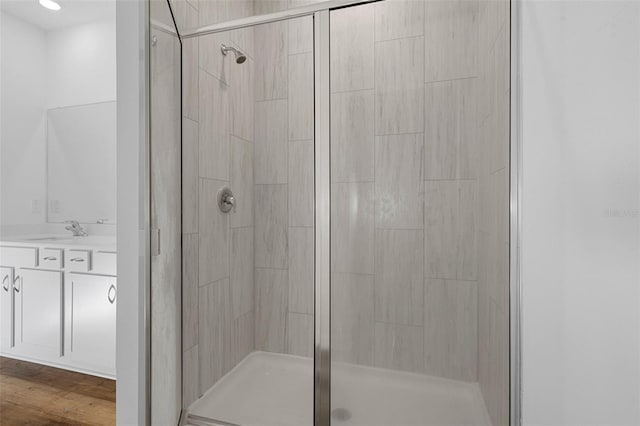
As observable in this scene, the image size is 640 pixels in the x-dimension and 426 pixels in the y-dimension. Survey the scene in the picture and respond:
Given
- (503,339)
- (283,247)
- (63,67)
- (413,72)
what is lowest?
(503,339)

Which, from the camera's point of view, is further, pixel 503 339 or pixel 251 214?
pixel 251 214

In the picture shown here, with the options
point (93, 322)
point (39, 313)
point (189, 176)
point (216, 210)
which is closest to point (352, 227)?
point (216, 210)

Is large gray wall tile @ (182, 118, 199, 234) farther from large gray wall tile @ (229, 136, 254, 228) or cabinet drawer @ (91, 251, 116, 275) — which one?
cabinet drawer @ (91, 251, 116, 275)

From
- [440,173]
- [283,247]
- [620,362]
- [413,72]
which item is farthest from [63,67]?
[620,362]

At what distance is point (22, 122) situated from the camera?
2.27m

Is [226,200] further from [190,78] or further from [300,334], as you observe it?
[300,334]

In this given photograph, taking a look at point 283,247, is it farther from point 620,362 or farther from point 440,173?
point 620,362

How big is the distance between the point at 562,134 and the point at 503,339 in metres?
0.58

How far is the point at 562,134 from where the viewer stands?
62 cm

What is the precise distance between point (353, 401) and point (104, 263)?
154cm

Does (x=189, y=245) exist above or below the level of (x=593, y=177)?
below

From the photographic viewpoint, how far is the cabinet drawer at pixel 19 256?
1.95m

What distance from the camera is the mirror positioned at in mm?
2287

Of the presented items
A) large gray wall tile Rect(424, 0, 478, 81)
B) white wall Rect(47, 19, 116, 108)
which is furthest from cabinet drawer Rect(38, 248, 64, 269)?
large gray wall tile Rect(424, 0, 478, 81)
